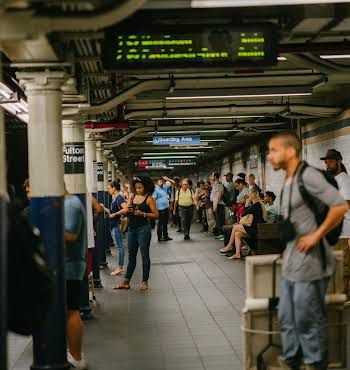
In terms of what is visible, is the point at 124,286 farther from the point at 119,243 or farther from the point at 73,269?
the point at 73,269

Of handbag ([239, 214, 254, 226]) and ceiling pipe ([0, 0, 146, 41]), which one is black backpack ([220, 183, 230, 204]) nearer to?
handbag ([239, 214, 254, 226])

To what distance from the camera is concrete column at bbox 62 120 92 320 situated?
8.29 meters

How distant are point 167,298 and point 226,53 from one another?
500cm

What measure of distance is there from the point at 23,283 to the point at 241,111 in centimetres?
1054

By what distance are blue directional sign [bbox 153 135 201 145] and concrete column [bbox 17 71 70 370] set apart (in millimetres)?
12876

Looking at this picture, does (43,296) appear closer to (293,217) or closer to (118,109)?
(293,217)

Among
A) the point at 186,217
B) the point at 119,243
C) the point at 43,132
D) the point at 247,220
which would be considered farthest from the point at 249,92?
the point at 186,217

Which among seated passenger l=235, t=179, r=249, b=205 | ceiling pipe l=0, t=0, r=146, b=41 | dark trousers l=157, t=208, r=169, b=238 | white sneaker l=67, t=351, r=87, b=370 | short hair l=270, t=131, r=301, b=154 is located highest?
ceiling pipe l=0, t=0, r=146, b=41

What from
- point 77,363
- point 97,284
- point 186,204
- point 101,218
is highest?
point 101,218

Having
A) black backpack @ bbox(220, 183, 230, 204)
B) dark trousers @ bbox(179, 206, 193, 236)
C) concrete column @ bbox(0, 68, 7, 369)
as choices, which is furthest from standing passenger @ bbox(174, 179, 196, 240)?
concrete column @ bbox(0, 68, 7, 369)

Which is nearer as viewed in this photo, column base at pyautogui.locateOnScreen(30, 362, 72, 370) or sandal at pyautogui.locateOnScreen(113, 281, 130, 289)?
column base at pyautogui.locateOnScreen(30, 362, 72, 370)

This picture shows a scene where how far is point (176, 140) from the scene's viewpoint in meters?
19.0

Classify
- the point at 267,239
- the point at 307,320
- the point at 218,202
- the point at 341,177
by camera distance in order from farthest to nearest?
the point at 218,202 → the point at 267,239 → the point at 341,177 → the point at 307,320

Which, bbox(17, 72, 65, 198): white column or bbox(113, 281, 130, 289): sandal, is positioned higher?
bbox(17, 72, 65, 198): white column
